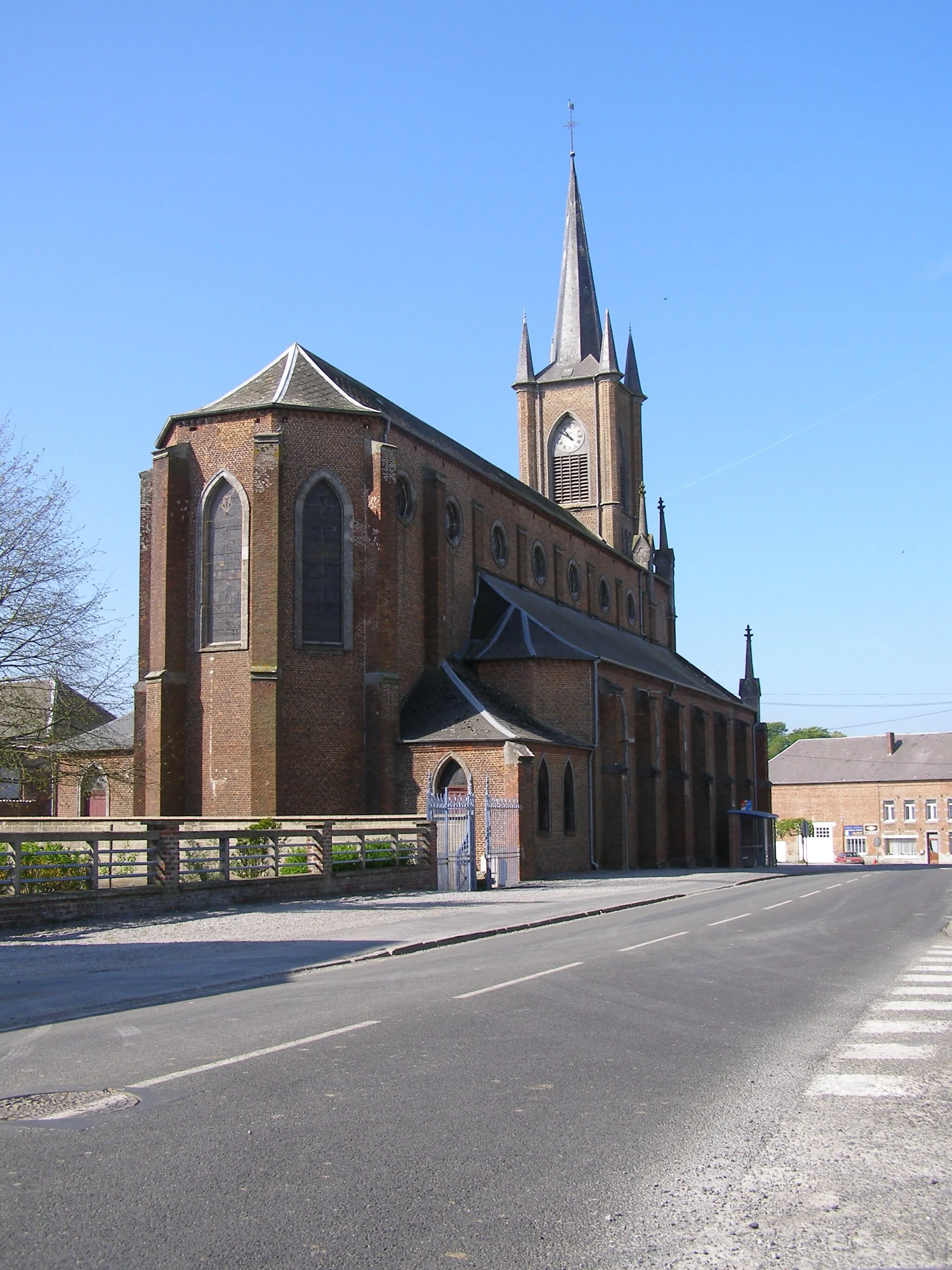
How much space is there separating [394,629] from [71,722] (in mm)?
10077

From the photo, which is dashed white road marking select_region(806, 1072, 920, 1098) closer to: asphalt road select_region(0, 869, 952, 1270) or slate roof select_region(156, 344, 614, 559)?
asphalt road select_region(0, 869, 952, 1270)

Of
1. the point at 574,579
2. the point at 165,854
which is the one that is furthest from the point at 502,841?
the point at 574,579

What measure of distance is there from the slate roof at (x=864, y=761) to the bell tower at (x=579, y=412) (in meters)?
32.0

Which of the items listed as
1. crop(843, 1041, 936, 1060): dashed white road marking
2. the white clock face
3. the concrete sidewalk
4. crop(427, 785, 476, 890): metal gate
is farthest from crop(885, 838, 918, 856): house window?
crop(843, 1041, 936, 1060): dashed white road marking

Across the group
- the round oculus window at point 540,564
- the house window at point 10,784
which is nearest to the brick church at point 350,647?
the round oculus window at point 540,564

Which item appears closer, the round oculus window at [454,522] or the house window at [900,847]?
the round oculus window at [454,522]

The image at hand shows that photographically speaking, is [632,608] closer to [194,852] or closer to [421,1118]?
[194,852]

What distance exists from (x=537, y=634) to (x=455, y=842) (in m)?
12.2

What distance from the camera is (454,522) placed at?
40.2 m

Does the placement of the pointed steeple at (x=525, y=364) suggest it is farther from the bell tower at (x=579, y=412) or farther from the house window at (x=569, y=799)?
the house window at (x=569, y=799)

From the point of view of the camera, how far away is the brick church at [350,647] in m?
31.9

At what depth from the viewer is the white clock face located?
196 ft

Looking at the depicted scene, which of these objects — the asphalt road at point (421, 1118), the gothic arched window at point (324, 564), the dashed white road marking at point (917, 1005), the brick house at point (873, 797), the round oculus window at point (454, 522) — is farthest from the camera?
the brick house at point (873, 797)

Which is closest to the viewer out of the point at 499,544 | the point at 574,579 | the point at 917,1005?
the point at 917,1005
